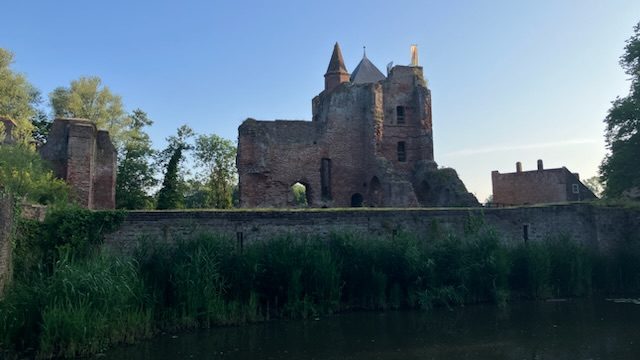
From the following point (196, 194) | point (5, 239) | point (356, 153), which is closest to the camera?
point (5, 239)

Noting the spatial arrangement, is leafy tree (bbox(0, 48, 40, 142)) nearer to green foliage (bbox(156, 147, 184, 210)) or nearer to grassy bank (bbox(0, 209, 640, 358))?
green foliage (bbox(156, 147, 184, 210))

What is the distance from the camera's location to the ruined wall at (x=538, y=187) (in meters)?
35.2

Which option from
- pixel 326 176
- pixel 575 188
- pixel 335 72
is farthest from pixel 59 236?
pixel 575 188

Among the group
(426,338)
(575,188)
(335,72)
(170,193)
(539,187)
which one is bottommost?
(426,338)

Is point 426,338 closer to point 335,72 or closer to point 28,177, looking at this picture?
point 28,177

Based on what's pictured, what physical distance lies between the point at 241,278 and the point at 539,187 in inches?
1118

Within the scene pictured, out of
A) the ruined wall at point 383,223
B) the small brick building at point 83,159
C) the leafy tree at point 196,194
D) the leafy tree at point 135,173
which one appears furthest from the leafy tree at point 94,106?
the ruined wall at point 383,223

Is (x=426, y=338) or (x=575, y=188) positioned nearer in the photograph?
(x=426, y=338)

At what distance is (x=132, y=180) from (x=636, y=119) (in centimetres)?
2569

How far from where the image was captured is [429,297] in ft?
50.9

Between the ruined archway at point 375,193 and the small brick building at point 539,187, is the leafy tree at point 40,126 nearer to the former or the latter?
the ruined archway at point 375,193

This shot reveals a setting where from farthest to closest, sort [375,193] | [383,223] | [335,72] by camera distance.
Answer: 1. [335,72]
2. [375,193]
3. [383,223]

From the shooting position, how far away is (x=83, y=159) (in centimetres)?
2088

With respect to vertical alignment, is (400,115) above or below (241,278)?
above
